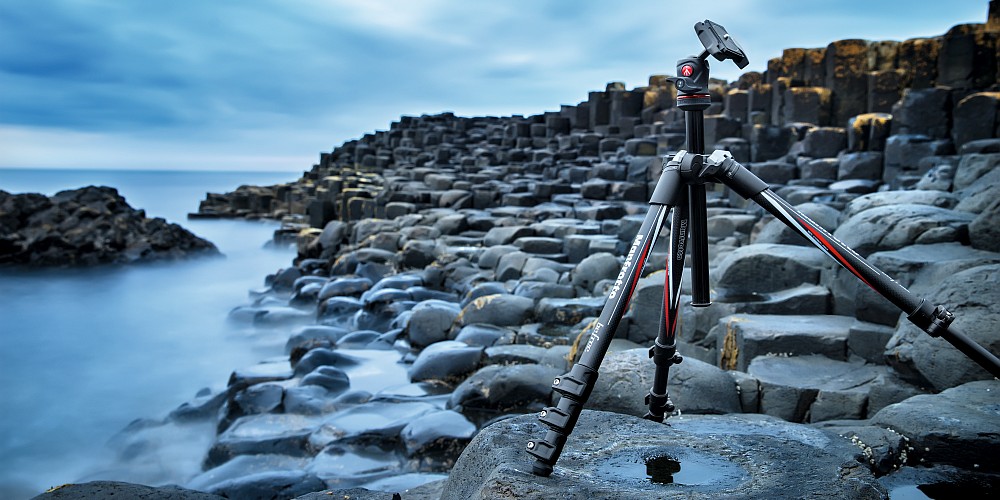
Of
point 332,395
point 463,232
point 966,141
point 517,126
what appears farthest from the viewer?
point 517,126

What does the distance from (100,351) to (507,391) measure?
28.1 ft

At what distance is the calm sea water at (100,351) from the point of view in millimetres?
7504

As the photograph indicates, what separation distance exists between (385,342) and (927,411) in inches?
257

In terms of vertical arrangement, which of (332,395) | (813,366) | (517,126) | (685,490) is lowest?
(332,395)

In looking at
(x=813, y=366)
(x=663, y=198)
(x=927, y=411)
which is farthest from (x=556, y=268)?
(x=663, y=198)

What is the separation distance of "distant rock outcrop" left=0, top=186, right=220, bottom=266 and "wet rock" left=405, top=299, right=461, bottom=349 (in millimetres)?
13464

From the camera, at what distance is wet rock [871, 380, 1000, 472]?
319cm

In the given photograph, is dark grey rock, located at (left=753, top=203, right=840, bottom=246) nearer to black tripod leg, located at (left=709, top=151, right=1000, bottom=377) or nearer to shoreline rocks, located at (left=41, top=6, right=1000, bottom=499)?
shoreline rocks, located at (left=41, top=6, right=1000, bottom=499)

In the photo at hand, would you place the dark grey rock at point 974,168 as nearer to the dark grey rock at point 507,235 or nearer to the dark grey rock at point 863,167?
the dark grey rock at point 863,167

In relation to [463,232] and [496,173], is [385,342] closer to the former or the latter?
[463,232]

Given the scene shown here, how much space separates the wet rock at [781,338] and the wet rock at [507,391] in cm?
146

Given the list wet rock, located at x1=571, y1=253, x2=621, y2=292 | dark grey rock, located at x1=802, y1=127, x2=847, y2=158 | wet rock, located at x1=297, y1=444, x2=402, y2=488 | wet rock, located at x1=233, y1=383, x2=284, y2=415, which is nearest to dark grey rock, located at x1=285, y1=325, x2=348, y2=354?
wet rock, located at x1=233, y1=383, x2=284, y2=415

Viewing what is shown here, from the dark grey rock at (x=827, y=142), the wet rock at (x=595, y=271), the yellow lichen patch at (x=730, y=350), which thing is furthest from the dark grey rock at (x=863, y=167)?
the yellow lichen patch at (x=730, y=350)

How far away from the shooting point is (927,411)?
353 centimetres
